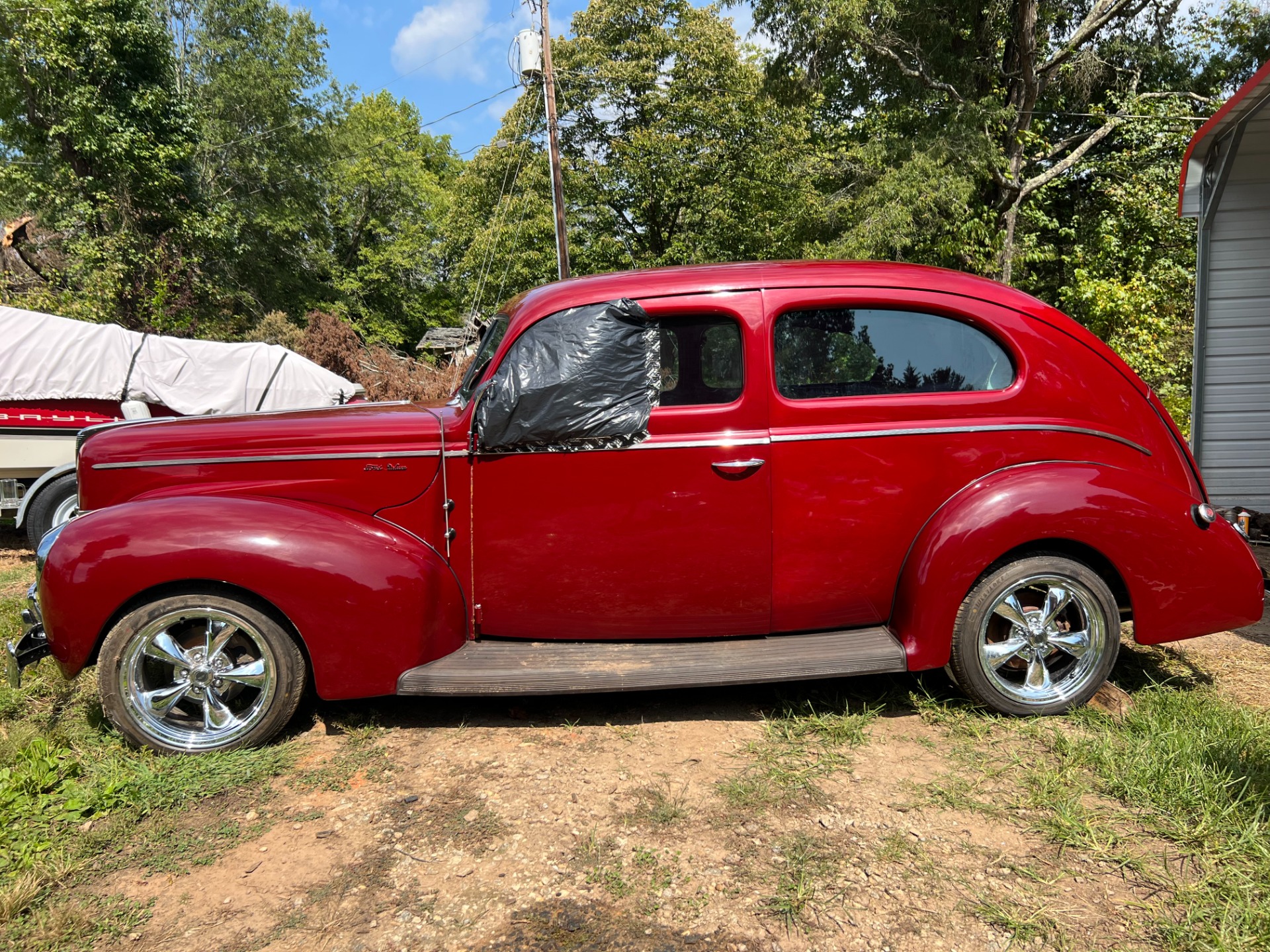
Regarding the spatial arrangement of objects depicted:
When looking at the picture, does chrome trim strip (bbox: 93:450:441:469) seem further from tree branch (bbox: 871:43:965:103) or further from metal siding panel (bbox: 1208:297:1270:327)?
tree branch (bbox: 871:43:965:103)

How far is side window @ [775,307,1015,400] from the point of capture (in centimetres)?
343

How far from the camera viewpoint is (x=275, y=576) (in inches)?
122

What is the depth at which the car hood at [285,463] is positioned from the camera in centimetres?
340

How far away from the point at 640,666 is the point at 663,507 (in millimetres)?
689

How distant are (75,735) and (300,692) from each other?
1063mm

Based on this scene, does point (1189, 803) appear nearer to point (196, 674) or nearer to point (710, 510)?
point (710, 510)

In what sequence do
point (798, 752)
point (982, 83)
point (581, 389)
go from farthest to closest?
point (982, 83) → point (581, 389) → point (798, 752)

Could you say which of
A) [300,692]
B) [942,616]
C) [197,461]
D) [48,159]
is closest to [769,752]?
[942,616]

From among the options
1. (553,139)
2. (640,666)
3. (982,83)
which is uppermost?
(982,83)

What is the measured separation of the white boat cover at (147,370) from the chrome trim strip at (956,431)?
15.8 feet

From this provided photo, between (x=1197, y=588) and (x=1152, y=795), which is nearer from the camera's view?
(x=1152, y=795)

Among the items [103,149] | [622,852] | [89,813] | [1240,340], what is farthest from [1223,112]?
[103,149]

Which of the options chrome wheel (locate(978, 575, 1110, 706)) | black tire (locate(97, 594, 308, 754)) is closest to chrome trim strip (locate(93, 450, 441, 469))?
black tire (locate(97, 594, 308, 754))

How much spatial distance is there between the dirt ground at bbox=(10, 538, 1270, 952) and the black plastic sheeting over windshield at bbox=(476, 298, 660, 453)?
1.34 meters
